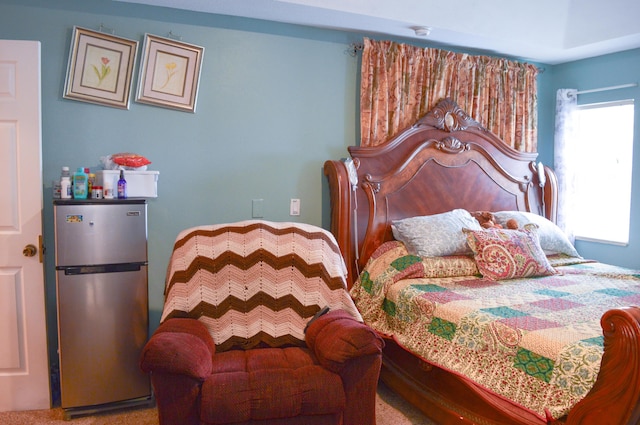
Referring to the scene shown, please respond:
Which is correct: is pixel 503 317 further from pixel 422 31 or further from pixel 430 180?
pixel 422 31

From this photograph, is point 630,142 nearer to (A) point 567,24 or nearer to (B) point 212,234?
(A) point 567,24

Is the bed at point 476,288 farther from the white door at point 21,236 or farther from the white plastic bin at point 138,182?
the white door at point 21,236

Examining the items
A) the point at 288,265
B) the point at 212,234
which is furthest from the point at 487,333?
the point at 212,234

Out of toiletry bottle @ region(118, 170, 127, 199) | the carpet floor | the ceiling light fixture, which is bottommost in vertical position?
the carpet floor

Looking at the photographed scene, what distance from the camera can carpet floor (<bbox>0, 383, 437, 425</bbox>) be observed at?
256cm

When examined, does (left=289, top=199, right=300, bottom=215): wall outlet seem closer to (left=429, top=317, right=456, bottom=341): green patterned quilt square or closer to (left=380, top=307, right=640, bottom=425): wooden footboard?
(left=380, top=307, right=640, bottom=425): wooden footboard

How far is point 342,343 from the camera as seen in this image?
204 centimetres

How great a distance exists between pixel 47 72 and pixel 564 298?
3099 millimetres

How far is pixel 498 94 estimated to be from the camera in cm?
389

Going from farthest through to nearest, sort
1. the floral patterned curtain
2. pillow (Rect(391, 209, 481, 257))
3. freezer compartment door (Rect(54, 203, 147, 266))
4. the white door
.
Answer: the floral patterned curtain
pillow (Rect(391, 209, 481, 257))
the white door
freezer compartment door (Rect(54, 203, 147, 266))

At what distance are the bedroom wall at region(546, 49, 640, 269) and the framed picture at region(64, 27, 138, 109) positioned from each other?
3.49 meters

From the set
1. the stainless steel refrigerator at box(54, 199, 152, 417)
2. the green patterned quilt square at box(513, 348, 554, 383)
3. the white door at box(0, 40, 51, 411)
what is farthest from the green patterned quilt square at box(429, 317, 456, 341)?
the white door at box(0, 40, 51, 411)

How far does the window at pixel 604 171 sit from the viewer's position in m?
3.86

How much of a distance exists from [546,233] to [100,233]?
116 inches
